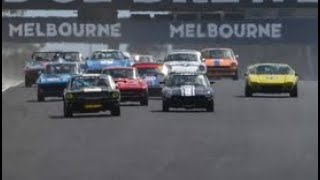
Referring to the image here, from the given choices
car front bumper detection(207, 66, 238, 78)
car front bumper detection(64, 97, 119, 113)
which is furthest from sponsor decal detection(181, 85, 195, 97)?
car front bumper detection(207, 66, 238, 78)

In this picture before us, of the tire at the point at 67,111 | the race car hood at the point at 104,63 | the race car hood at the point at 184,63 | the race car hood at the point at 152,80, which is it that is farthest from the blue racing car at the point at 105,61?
the tire at the point at 67,111

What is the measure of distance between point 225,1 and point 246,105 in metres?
27.8

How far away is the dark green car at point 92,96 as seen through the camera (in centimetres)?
2792

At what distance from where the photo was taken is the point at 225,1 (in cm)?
6231

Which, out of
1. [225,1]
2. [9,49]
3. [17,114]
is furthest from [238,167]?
[9,49]

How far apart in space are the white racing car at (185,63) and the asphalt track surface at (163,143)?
11.0 m

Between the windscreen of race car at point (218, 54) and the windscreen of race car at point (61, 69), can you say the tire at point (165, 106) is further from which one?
the windscreen of race car at point (218, 54)

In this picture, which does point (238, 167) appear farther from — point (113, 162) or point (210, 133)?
point (210, 133)

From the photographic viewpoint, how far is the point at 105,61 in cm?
4741

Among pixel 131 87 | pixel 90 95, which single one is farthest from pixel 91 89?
pixel 131 87

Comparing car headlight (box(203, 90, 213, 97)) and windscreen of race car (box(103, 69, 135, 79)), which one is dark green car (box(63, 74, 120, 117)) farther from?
windscreen of race car (box(103, 69, 135, 79))

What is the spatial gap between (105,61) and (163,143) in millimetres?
27526

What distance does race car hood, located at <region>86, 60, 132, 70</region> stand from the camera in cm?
4697

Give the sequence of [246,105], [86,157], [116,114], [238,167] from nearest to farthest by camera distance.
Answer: [238,167] → [86,157] → [116,114] → [246,105]
